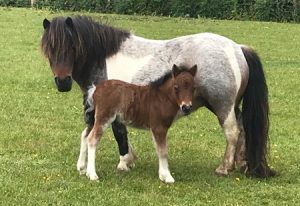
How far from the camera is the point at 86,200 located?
19.1ft

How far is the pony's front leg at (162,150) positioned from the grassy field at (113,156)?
12 cm

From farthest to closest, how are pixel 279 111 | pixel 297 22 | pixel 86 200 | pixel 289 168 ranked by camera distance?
pixel 297 22 → pixel 279 111 → pixel 289 168 → pixel 86 200

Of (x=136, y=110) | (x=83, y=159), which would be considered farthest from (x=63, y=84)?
(x=83, y=159)

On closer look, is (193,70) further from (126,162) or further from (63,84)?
(126,162)

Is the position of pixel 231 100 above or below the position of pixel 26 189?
above

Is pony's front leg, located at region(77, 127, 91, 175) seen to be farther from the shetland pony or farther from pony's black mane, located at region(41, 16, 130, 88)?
pony's black mane, located at region(41, 16, 130, 88)

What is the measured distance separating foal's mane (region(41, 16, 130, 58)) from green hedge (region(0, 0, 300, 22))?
21668mm

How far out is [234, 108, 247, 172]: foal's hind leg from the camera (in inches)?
277

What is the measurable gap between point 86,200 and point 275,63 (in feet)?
37.3

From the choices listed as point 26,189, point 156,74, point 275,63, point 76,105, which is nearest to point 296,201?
point 156,74

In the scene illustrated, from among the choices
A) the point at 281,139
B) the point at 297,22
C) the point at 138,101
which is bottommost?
the point at 297,22

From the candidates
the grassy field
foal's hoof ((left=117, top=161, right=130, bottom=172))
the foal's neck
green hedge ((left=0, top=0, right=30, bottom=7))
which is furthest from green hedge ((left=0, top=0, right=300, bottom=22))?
the foal's neck

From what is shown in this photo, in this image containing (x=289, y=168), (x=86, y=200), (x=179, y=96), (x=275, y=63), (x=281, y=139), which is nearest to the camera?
(x=86, y=200)

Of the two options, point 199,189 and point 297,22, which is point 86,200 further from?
point 297,22
